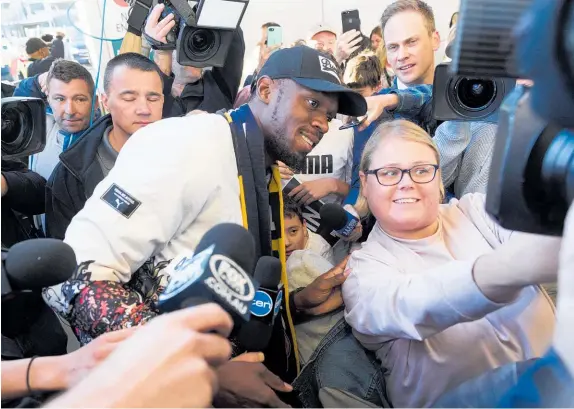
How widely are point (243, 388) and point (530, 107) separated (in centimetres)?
77

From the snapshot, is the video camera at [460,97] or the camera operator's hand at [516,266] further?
the video camera at [460,97]

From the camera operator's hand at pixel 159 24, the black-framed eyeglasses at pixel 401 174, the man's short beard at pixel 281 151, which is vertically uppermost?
the camera operator's hand at pixel 159 24

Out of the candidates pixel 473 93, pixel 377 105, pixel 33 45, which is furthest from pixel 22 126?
pixel 33 45

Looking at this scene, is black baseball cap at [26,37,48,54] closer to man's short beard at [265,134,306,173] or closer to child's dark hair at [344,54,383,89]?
child's dark hair at [344,54,383,89]

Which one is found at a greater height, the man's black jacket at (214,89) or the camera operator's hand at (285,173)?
the man's black jacket at (214,89)

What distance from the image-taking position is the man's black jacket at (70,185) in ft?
6.25

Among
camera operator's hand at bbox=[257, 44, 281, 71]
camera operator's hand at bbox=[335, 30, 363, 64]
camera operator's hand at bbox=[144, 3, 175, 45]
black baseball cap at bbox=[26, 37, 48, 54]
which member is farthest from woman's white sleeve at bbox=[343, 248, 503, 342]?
black baseball cap at bbox=[26, 37, 48, 54]

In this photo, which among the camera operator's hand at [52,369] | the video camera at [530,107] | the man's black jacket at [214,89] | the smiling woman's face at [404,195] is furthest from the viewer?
the man's black jacket at [214,89]

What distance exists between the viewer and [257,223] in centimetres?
142

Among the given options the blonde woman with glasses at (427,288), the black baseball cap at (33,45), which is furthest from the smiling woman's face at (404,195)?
the black baseball cap at (33,45)

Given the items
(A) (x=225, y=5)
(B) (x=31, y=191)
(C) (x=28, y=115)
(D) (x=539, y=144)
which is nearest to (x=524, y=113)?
(D) (x=539, y=144)

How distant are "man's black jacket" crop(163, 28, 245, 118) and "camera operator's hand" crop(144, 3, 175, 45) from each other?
1.40ft

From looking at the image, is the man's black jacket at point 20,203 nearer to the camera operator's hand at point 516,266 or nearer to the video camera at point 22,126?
the video camera at point 22,126

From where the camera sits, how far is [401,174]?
1.50 metres
